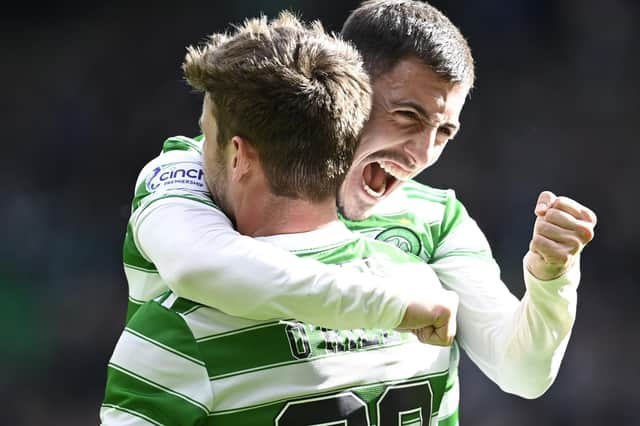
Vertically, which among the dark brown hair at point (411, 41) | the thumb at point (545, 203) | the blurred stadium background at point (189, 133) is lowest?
the blurred stadium background at point (189, 133)

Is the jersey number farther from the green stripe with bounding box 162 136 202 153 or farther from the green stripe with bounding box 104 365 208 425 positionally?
the green stripe with bounding box 162 136 202 153

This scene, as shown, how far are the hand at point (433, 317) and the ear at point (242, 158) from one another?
1.06ft

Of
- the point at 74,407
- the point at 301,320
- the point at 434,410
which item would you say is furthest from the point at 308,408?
the point at 74,407

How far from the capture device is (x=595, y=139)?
479 cm

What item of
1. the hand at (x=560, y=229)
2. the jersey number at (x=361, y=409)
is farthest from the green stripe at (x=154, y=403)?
the hand at (x=560, y=229)

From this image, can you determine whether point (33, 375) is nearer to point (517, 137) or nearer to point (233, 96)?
point (517, 137)

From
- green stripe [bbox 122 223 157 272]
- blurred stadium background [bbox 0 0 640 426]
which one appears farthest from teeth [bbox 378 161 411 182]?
blurred stadium background [bbox 0 0 640 426]

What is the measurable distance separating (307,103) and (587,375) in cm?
345

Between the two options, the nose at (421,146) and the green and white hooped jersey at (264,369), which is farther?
the nose at (421,146)

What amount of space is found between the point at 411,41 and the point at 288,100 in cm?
46

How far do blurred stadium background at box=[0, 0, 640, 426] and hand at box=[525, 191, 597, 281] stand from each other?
3.02 metres

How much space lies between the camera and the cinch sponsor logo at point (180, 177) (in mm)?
1679

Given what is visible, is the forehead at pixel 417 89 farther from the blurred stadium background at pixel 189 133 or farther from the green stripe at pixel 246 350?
the blurred stadium background at pixel 189 133

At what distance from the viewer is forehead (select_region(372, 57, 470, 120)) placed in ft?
6.13
